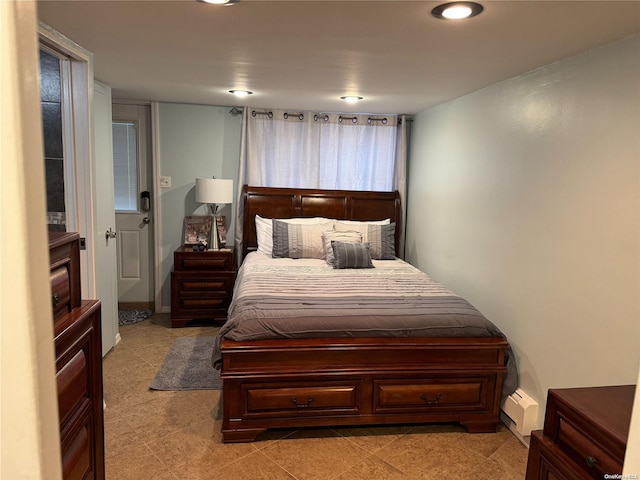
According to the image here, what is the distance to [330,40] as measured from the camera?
226 cm

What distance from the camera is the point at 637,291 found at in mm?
1954

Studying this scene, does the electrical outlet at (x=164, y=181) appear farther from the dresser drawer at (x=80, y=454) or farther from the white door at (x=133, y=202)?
the dresser drawer at (x=80, y=454)

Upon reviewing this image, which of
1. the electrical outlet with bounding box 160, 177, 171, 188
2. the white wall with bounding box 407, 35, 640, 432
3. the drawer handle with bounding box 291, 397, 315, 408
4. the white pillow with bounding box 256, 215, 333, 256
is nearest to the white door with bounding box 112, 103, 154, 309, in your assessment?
the electrical outlet with bounding box 160, 177, 171, 188

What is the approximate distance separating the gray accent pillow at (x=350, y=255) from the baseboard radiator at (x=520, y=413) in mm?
1585

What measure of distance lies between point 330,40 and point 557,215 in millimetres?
1525

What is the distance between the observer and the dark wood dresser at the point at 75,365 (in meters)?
1.16

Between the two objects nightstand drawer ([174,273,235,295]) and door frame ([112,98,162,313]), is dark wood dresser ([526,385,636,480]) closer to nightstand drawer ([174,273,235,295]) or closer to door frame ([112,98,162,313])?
nightstand drawer ([174,273,235,295])

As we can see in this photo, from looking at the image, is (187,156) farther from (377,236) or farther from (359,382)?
(359,382)

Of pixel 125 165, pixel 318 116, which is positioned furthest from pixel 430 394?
pixel 125 165

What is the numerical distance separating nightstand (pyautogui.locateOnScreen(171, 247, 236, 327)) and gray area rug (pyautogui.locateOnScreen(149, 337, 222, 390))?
0.35 m

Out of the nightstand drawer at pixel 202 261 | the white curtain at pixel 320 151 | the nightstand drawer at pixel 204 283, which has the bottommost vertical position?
the nightstand drawer at pixel 204 283

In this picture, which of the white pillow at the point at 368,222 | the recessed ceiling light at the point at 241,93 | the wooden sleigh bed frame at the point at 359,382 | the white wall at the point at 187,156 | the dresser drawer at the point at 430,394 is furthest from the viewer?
the white wall at the point at 187,156

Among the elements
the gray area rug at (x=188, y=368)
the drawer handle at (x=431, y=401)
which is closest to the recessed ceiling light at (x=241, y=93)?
the gray area rug at (x=188, y=368)

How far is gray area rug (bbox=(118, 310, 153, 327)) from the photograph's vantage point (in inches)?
177
